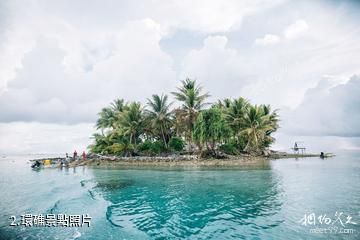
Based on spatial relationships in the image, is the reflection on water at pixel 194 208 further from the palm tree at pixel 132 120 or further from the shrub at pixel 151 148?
the palm tree at pixel 132 120

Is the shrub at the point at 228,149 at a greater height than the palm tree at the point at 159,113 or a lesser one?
lesser

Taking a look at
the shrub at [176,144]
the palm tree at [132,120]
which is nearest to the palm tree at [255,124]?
the shrub at [176,144]

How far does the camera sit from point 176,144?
3638 centimetres

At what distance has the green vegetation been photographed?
30.8 m

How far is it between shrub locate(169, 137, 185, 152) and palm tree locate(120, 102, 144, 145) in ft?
16.5

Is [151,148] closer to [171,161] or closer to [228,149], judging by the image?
[171,161]

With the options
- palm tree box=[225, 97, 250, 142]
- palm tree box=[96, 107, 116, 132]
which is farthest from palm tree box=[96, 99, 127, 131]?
palm tree box=[225, 97, 250, 142]

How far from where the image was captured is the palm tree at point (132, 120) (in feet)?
118

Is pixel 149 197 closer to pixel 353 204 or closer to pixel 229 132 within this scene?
pixel 353 204

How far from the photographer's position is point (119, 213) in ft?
31.3

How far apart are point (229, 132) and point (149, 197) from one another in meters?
20.5

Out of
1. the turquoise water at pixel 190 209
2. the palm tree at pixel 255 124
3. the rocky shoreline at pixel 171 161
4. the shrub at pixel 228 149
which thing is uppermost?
the palm tree at pixel 255 124

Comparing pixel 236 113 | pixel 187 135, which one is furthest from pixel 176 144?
pixel 236 113

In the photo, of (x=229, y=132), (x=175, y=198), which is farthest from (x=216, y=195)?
(x=229, y=132)
